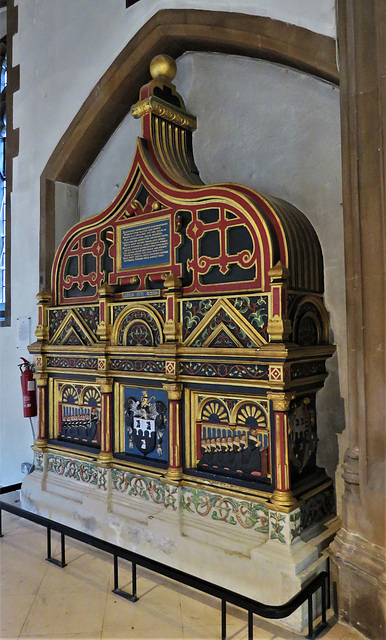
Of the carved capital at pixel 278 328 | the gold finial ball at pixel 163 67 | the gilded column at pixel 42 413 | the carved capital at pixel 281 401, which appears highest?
the gold finial ball at pixel 163 67

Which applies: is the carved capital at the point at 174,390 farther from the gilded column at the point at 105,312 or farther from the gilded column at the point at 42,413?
the gilded column at the point at 42,413

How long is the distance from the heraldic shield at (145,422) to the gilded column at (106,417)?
150 mm

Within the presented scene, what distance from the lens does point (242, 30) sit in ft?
11.9

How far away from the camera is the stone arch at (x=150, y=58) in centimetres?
331

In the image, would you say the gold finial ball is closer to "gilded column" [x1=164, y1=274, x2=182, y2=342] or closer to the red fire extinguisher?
"gilded column" [x1=164, y1=274, x2=182, y2=342]

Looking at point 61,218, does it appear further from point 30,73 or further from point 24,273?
point 30,73

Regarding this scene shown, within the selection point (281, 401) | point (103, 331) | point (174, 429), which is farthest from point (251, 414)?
point (103, 331)

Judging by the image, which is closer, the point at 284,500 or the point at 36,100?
the point at 284,500

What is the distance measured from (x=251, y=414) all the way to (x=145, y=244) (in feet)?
5.01

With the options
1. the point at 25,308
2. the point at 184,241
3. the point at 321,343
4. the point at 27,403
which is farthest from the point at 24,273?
the point at 321,343

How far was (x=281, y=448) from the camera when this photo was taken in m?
2.73

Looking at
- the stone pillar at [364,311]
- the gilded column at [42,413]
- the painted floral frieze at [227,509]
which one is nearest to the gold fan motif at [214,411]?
the painted floral frieze at [227,509]

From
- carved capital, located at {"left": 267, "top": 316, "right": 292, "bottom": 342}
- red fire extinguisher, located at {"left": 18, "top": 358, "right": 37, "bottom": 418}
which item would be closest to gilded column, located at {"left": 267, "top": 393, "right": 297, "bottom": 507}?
carved capital, located at {"left": 267, "top": 316, "right": 292, "bottom": 342}

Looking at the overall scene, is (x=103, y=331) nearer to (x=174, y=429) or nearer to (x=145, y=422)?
(x=145, y=422)
